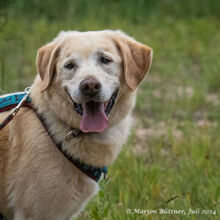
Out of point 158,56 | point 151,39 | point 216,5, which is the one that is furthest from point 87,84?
point 216,5

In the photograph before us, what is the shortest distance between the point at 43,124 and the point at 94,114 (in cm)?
34

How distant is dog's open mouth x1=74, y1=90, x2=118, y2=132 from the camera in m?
3.01

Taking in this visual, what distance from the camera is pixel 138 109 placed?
6.36 m

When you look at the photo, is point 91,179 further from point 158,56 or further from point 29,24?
point 29,24

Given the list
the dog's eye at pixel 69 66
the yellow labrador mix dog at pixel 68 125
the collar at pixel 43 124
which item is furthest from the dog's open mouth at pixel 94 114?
the dog's eye at pixel 69 66

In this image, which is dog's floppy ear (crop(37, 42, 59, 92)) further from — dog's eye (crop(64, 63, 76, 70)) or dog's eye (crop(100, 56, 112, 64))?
dog's eye (crop(100, 56, 112, 64))

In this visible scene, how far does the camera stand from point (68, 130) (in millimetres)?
3109

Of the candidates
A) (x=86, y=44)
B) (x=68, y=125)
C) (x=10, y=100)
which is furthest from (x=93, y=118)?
(x=10, y=100)

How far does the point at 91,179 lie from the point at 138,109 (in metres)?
3.39

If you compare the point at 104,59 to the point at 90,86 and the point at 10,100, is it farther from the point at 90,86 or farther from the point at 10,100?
the point at 10,100

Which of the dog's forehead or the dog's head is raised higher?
the dog's forehead

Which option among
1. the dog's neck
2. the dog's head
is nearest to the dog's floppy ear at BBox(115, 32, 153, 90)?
the dog's head

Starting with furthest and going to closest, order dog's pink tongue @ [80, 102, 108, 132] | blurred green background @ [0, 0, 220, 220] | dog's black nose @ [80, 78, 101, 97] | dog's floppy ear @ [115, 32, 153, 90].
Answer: blurred green background @ [0, 0, 220, 220], dog's floppy ear @ [115, 32, 153, 90], dog's pink tongue @ [80, 102, 108, 132], dog's black nose @ [80, 78, 101, 97]

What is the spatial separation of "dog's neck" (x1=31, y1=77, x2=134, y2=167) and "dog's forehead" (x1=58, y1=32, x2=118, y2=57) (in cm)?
30
